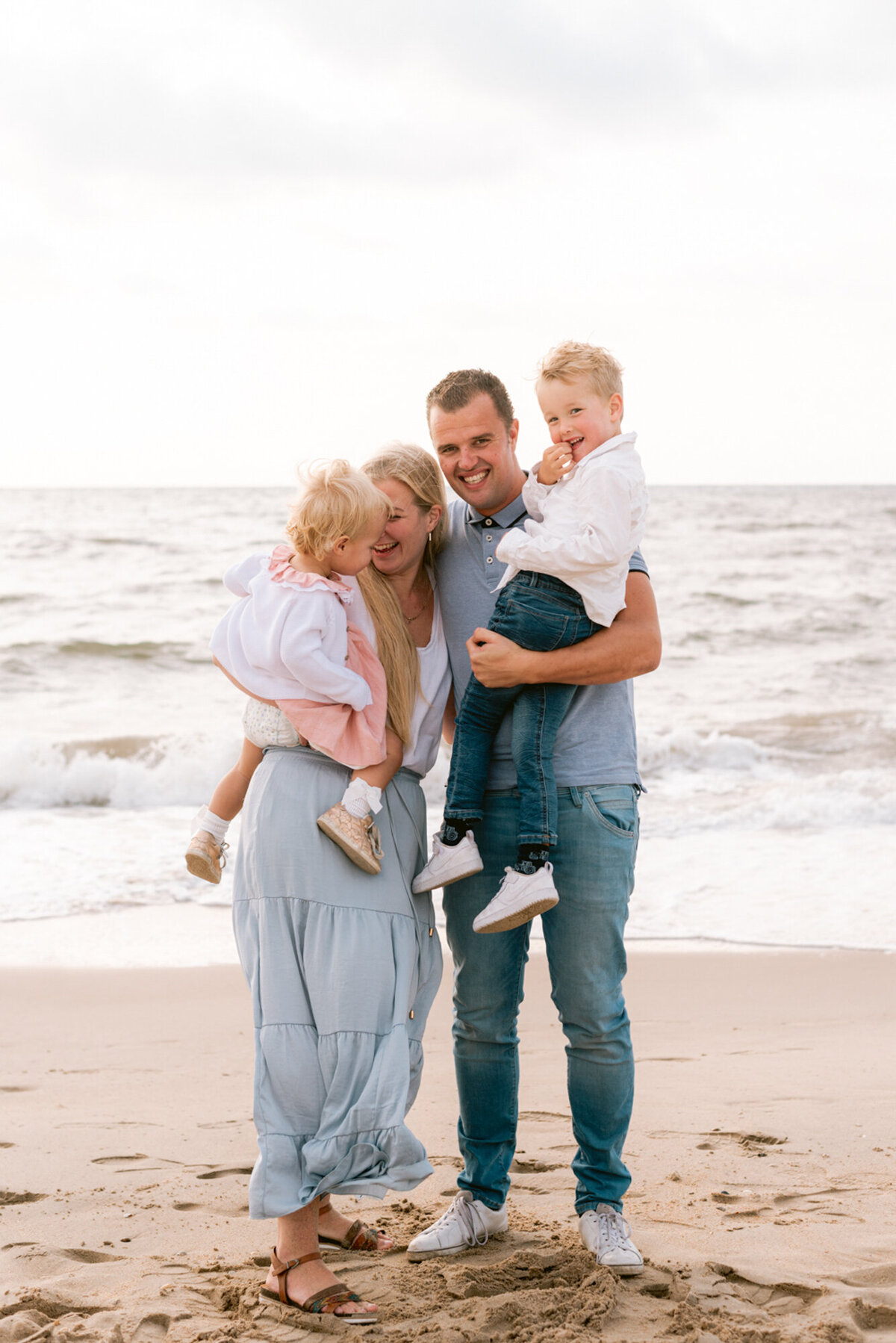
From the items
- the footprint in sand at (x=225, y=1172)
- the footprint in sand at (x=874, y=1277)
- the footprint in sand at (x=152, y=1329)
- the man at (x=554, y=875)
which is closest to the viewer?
the footprint in sand at (x=152, y=1329)

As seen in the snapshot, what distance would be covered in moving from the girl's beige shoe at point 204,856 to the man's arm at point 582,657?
806 mm

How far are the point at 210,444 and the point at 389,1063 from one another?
16551 millimetres

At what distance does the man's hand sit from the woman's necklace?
0.67 ft

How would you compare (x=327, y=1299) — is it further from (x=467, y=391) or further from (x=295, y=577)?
(x=467, y=391)

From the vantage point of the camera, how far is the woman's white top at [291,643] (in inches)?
94.8

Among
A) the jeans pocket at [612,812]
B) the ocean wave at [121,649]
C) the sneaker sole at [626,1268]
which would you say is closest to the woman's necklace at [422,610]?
the jeans pocket at [612,812]

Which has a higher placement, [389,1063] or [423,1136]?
[389,1063]

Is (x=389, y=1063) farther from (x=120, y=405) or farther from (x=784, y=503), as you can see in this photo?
(x=784, y=503)

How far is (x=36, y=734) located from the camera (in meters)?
10.3

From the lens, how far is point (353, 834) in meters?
2.44

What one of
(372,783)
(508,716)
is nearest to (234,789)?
(372,783)

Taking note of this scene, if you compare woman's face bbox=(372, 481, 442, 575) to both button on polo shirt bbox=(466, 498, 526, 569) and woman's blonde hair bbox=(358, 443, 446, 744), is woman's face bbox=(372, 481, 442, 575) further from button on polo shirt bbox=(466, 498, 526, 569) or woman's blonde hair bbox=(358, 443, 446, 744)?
button on polo shirt bbox=(466, 498, 526, 569)

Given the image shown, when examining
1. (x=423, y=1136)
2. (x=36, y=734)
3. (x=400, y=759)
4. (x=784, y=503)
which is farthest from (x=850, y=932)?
(x=784, y=503)

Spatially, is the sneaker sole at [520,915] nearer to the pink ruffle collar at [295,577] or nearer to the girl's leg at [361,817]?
the girl's leg at [361,817]
